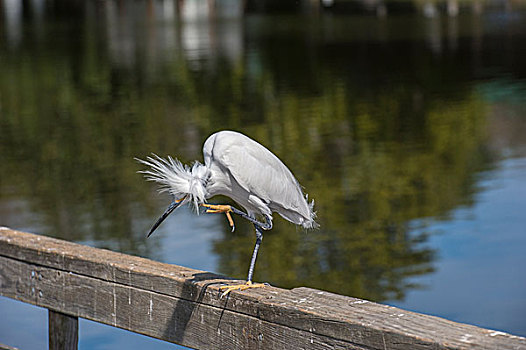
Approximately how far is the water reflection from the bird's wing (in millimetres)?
3334

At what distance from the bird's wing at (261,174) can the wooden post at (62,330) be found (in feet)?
2.51

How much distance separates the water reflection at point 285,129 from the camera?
7082 millimetres

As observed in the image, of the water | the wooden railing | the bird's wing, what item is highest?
the bird's wing

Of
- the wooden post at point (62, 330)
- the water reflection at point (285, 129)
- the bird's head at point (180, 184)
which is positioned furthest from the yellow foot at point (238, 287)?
the water reflection at point (285, 129)

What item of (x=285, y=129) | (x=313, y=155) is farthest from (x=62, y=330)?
(x=285, y=129)

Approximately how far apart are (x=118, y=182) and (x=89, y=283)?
677 cm

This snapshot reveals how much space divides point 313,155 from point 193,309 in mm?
8045

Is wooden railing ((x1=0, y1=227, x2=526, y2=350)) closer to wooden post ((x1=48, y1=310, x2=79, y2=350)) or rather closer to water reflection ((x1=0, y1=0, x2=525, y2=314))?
wooden post ((x1=48, y1=310, x2=79, y2=350))

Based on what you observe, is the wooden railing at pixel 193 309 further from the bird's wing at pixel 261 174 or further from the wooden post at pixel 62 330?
the bird's wing at pixel 261 174

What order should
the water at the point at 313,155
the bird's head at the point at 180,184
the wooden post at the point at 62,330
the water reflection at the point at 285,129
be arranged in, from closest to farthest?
1. the bird's head at the point at 180,184
2. the wooden post at the point at 62,330
3. the water at the point at 313,155
4. the water reflection at the point at 285,129

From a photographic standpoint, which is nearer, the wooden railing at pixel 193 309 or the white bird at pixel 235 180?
the wooden railing at pixel 193 309

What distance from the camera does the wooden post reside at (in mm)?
2773

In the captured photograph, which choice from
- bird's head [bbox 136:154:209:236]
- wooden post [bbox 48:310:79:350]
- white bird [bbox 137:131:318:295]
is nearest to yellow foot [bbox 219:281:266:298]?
white bird [bbox 137:131:318:295]

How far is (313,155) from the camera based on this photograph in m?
10.3
